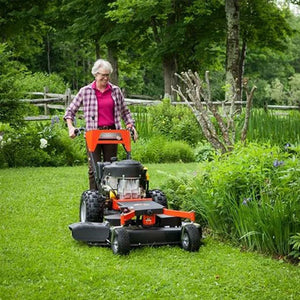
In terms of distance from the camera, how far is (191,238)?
5.54m

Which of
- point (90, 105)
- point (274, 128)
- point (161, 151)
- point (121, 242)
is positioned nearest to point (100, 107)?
point (90, 105)

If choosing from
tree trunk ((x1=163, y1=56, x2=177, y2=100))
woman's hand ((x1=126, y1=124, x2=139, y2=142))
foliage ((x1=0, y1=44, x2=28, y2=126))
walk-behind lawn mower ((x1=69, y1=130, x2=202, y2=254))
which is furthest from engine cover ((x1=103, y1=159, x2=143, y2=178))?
tree trunk ((x1=163, y1=56, x2=177, y2=100))

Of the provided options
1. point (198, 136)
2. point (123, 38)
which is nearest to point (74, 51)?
point (123, 38)

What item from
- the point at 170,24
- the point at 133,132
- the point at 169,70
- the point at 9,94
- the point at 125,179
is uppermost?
the point at 170,24

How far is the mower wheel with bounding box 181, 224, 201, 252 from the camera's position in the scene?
5.54 m

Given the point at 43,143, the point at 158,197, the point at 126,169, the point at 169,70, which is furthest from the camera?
the point at 169,70

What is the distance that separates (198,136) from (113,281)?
10.1 metres

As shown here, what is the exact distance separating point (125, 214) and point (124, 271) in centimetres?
67

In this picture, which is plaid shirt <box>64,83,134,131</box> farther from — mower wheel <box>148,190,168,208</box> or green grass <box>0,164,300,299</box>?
green grass <box>0,164,300,299</box>

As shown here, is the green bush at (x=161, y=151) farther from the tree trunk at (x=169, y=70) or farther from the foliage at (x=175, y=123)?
the tree trunk at (x=169, y=70)

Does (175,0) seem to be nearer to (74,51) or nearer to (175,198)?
(175,198)

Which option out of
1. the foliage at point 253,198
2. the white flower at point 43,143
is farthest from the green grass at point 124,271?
the white flower at point 43,143

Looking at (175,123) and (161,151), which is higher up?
(175,123)

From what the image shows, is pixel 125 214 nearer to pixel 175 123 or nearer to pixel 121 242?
pixel 121 242
